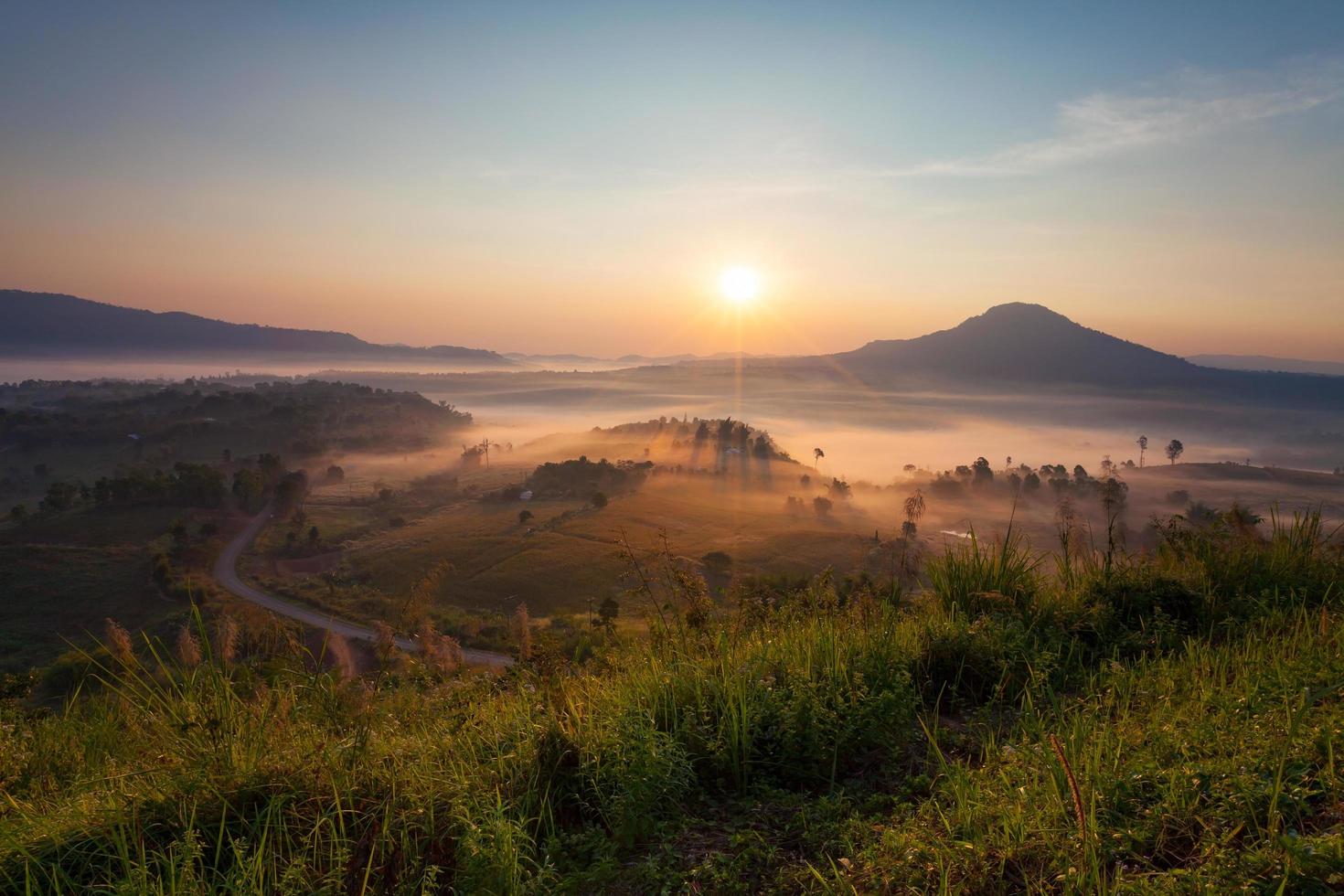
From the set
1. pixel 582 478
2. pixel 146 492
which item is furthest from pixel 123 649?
pixel 582 478

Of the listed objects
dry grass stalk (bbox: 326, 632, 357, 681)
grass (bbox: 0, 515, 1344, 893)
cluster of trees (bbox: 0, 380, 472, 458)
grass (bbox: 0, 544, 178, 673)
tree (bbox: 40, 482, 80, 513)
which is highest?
grass (bbox: 0, 515, 1344, 893)

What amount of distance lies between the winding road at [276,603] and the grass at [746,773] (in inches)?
1537

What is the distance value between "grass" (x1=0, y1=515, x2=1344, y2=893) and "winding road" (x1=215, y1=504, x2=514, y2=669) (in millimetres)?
39050

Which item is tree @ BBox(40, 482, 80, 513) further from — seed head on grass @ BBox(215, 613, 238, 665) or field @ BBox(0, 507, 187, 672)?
seed head on grass @ BBox(215, 613, 238, 665)

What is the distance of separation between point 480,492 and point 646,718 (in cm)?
13201

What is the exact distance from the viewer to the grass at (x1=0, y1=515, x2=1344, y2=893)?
2619mm

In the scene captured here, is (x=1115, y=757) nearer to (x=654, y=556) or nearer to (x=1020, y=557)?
(x=654, y=556)

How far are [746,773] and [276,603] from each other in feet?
243

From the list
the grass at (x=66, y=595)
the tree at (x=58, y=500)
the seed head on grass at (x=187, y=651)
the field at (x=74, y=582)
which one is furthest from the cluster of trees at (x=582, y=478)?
the seed head on grass at (x=187, y=651)

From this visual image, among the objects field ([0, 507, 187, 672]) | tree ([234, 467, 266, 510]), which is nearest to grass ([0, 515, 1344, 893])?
field ([0, 507, 187, 672])

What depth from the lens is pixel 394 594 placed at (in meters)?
70.2

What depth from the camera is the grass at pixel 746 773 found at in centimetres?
262

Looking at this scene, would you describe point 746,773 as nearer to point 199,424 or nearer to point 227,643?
point 227,643

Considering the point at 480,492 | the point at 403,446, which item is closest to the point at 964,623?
the point at 480,492
